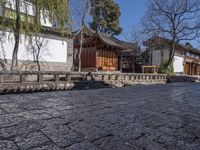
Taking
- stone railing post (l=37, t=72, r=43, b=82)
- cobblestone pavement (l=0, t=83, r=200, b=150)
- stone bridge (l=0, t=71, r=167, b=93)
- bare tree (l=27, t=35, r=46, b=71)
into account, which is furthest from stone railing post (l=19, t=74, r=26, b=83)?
bare tree (l=27, t=35, r=46, b=71)

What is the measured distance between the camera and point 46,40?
37.6ft

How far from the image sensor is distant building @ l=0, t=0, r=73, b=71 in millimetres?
9094

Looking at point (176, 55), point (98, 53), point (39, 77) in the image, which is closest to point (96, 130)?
point (39, 77)

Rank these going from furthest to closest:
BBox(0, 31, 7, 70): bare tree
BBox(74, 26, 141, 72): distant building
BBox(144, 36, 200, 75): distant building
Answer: BBox(144, 36, 200, 75): distant building < BBox(74, 26, 141, 72): distant building < BBox(0, 31, 7, 70): bare tree

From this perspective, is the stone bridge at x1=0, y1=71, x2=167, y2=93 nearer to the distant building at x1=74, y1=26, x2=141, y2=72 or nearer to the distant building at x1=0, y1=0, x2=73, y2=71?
the distant building at x1=0, y1=0, x2=73, y2=71

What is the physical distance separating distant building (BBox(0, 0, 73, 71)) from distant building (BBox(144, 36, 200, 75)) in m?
12.6

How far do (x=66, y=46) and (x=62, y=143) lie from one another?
1109 cm

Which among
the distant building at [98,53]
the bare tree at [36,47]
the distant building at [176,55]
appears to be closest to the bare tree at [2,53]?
the bare tree at [36,47]

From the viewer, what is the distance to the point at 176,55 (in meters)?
25.4

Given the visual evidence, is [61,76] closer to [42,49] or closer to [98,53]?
[42,49]

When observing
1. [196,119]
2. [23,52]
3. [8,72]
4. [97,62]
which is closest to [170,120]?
[196,119]

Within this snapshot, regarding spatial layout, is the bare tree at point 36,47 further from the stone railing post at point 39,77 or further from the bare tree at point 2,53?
the stone railing post at point 39,77

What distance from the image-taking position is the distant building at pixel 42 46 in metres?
9.09

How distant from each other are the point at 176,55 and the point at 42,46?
1942 cm
